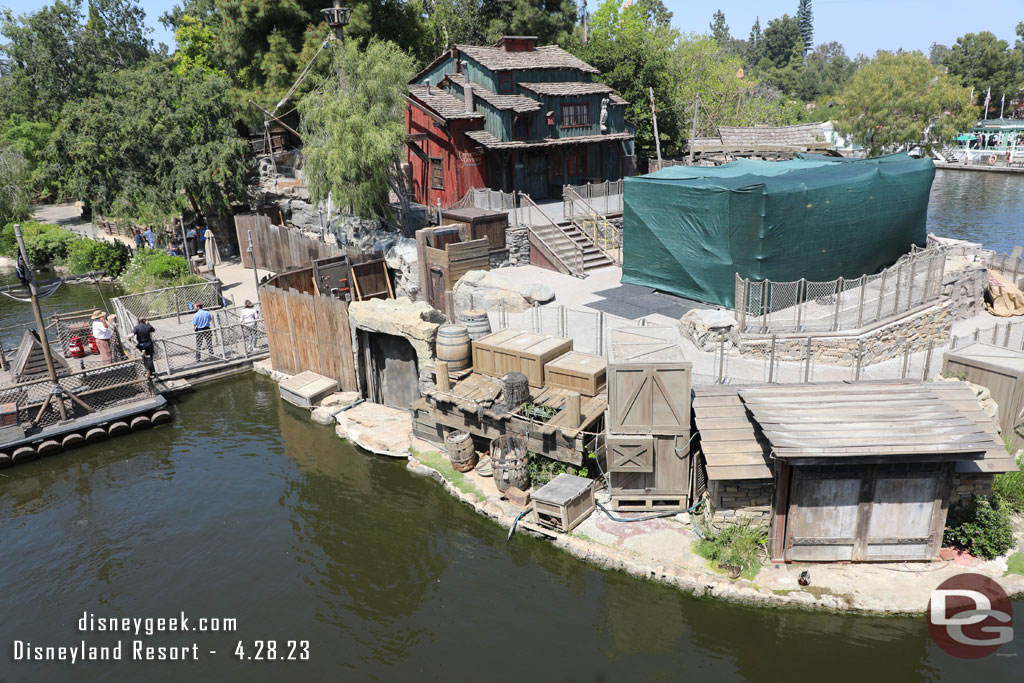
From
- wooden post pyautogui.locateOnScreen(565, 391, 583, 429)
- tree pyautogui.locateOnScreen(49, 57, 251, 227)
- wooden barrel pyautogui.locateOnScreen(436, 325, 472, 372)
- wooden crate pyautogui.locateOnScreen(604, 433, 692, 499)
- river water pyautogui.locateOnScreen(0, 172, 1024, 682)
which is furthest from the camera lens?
tree pyautogui.locateOnScreen(49, 57, 251, 227)

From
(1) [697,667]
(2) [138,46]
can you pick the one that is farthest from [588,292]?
(2) [138,46]

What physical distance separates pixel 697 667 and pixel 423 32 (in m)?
51.0

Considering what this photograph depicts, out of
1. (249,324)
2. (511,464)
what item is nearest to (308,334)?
(249,324)

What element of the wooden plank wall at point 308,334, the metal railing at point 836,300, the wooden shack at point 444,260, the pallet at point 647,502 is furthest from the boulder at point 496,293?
the pallet at point 647,502

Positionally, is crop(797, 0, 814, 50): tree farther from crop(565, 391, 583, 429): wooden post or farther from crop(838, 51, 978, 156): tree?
crop(565, 391, 583, 429): wooden post

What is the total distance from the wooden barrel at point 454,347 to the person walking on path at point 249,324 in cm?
955

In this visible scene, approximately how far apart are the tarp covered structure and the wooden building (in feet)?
41.2

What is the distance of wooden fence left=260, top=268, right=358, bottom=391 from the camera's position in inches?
803

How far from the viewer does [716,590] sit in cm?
1199

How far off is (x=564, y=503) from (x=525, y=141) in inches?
963

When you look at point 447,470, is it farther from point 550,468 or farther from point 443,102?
point 443,102

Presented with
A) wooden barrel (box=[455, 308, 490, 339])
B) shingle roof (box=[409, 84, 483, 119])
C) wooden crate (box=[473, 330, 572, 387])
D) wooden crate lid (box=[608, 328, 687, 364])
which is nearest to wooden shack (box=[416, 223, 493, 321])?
wooden barrel (box=[455, 308, 490, 339])

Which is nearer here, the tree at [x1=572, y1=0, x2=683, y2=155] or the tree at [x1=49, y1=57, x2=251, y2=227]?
the tree at [x1=49, y1=57, x2=251, y2=227]

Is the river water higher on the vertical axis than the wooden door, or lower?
lower
